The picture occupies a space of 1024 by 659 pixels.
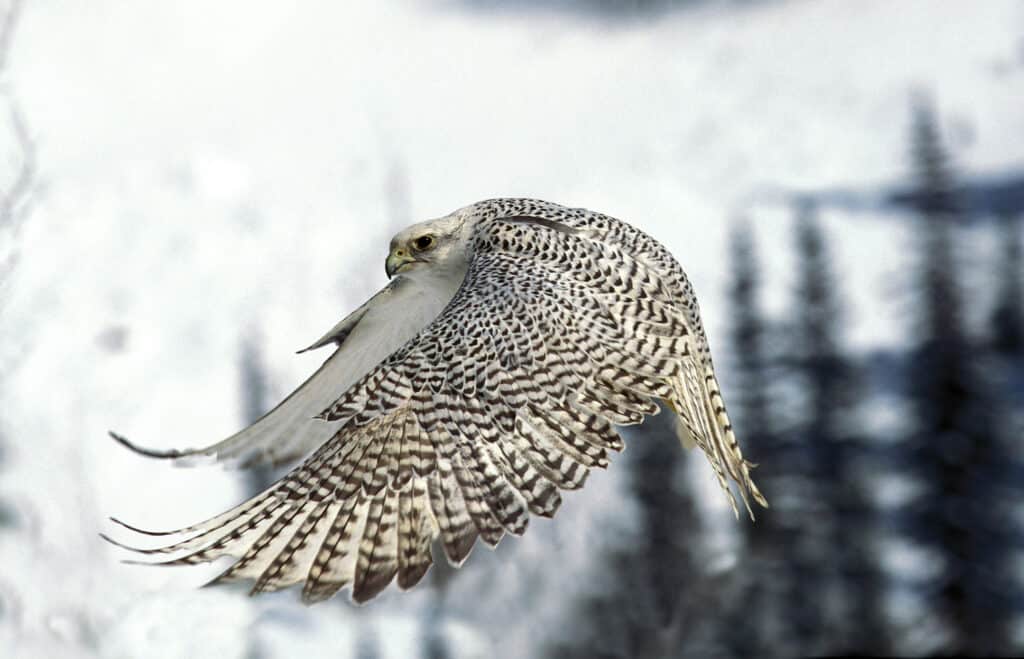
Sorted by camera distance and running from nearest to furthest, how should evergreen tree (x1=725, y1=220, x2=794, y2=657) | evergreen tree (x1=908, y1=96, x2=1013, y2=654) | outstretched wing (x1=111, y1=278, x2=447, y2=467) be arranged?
outstretched wing (x1=111, y1=278, x2=447, y2=467) < evergreen tree (x1=908, y1=96, x2=1013, y2=654) < evergreen tree (x1=725, y1=220, x2=794, y2=657)

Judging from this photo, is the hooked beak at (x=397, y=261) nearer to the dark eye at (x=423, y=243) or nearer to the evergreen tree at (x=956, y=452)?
the dark eye at (x=423, y=243)

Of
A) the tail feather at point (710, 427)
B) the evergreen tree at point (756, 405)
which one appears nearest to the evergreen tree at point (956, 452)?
the evergreen tree at point (756, 405)

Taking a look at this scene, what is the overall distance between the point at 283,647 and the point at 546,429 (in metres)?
10.4

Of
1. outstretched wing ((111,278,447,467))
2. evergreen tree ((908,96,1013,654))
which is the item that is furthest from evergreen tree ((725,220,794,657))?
outstretched wing ((111,278,447,467))

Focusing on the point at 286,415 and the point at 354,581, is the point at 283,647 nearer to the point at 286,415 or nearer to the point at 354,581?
the point at 286,415

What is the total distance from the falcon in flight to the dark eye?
1.64 ft

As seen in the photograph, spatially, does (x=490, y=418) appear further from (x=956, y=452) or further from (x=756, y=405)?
(x=756, y=405)

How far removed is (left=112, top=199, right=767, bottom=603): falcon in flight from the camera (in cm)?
438

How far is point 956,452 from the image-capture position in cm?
3741

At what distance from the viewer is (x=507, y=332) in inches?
190

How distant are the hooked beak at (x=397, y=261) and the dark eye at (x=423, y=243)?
0.07 m

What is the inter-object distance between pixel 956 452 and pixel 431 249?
34678mm

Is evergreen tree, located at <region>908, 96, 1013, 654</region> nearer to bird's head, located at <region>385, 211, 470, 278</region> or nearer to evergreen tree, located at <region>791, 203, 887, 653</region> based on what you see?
evergreen tree, located at <region>791, 203, 887, 653</region>

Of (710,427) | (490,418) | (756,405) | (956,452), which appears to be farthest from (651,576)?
(756,405)
